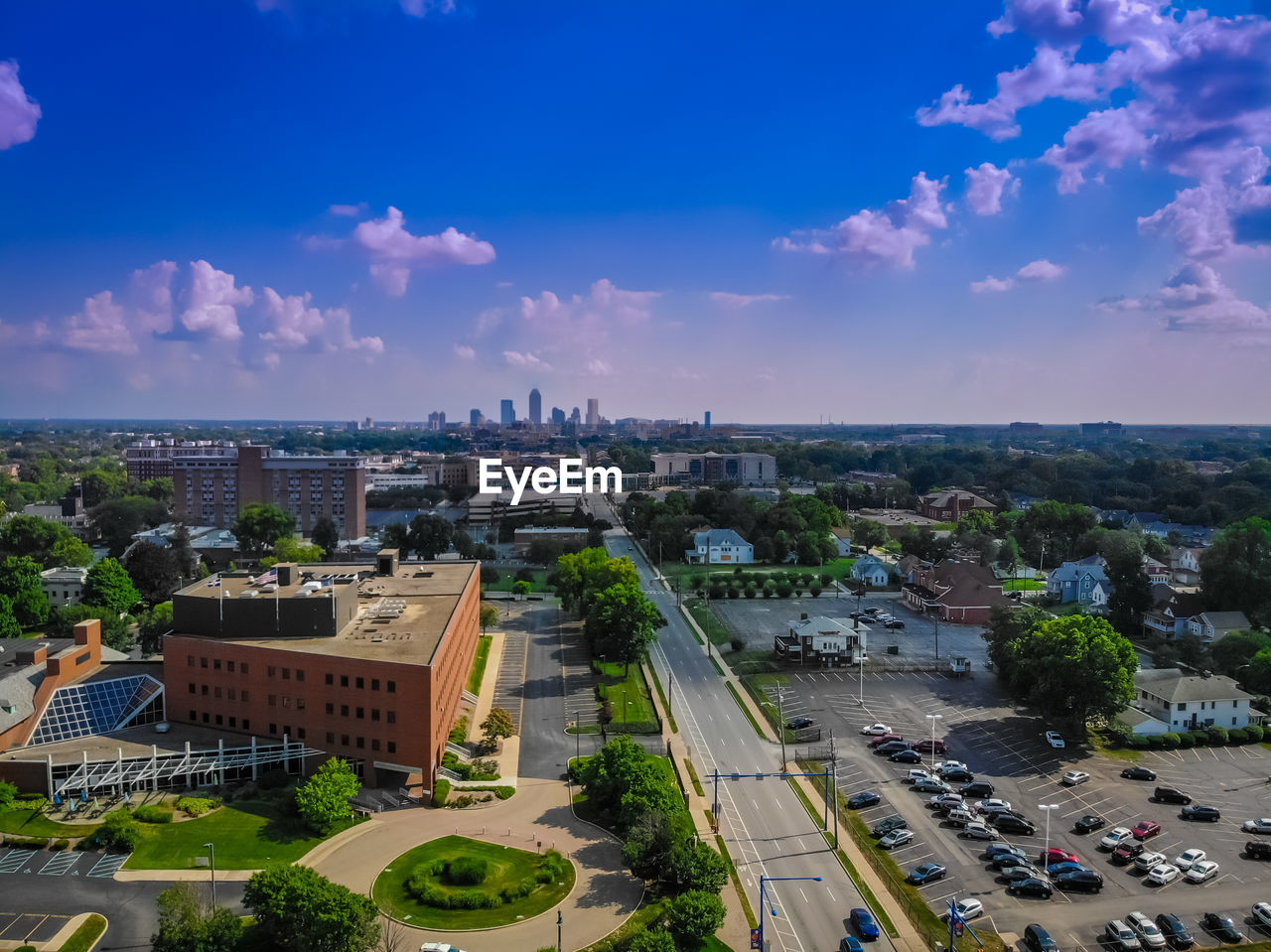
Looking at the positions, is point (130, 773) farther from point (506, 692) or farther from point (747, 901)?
point (747, 901)

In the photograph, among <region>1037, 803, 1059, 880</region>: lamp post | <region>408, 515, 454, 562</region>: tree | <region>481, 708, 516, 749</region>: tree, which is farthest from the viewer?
<region>408, 515, 454, 562</region>: tree

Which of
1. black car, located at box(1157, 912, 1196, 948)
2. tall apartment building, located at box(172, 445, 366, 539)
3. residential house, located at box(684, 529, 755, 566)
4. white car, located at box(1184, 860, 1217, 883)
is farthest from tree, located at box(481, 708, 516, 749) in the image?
tall apartment building, located at box(172, 445, 366, 539)

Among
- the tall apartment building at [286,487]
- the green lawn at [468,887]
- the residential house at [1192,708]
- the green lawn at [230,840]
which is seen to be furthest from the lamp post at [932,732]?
the tall apartment building at [286,487]

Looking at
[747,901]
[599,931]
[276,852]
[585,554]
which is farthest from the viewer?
[585,554]

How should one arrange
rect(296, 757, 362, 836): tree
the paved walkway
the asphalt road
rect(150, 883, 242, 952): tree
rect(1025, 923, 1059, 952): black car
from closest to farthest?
rect(150, 883, 242, 952): tree, rect(1025, 923, 1059, 952): black car, the paved walkway, the asphalt road, rect(296, 757, 362, 836): tree

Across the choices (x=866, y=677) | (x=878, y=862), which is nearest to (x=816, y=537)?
(x=866, y=677)

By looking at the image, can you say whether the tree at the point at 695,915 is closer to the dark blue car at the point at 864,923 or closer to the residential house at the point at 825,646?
the dark blue car at the point at 864,923

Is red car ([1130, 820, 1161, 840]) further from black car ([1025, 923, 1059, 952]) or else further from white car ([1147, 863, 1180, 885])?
black car ([1025, 923, 1059, 952])
